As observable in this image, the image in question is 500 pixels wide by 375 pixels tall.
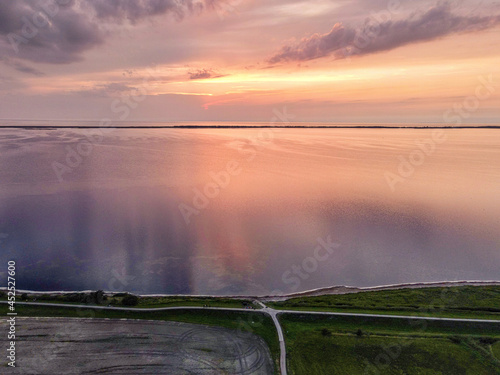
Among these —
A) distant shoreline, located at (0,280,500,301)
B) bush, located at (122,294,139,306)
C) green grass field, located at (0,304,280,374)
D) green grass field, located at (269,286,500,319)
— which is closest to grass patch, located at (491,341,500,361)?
green grass field, located at (269,286,500,319)

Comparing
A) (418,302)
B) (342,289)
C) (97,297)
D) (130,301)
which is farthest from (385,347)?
(97,297)

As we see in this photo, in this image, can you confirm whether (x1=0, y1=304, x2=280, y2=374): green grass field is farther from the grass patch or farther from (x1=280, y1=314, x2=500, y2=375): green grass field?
the grass patch

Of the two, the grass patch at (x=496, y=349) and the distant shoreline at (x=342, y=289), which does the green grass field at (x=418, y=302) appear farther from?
the grass patch at (x=496, y=349)

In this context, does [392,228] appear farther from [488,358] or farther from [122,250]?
[122,250]

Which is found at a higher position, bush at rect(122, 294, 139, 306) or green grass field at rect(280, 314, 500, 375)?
bush at rect(122, 294, 139, 306)

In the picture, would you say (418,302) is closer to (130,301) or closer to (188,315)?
(188,315)

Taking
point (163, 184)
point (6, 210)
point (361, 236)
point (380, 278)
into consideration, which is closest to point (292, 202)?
point (361, 236)

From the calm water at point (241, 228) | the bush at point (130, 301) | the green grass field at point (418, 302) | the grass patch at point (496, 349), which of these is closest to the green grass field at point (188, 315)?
the bush at point (130, 301)
